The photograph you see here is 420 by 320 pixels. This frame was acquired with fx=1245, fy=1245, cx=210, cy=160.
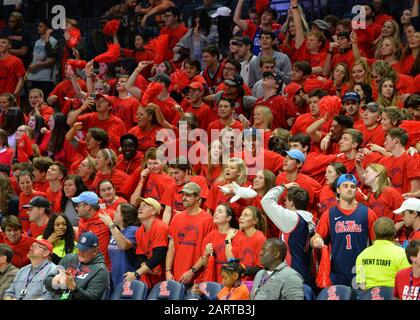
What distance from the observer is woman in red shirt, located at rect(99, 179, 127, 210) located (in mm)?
12727

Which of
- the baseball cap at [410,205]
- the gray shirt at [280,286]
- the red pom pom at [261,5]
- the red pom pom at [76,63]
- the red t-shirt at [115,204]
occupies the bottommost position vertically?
the gray shirt at [280,286]

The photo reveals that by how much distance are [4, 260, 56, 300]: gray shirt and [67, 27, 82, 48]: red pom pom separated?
571cm

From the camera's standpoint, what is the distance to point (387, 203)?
37.4 feet

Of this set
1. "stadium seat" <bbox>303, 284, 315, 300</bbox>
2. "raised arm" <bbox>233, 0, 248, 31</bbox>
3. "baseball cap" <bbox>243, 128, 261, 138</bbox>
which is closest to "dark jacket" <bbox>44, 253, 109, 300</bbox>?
"stadium seat" <bbox>303, 284, 315, 300</bbox>

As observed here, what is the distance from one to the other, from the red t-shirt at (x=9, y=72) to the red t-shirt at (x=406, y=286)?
332 inches

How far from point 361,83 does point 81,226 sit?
3.46 meters

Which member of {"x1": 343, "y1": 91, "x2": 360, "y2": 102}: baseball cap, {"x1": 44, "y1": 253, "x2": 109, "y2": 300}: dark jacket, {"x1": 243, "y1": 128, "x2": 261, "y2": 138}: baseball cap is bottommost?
{"x1": 44, "y1": 253, "x2": 109, "y2": 300}: dark jacket

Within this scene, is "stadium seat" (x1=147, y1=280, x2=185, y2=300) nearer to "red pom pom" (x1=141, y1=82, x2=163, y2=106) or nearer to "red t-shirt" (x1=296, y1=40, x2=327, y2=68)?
"red pom pom" (x1=141, y1=82, x2=163, y2=106)

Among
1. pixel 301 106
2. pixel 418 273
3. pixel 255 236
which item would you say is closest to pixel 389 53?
pixel 301 106

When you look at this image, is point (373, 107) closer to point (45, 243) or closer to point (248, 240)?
point (248, 240)

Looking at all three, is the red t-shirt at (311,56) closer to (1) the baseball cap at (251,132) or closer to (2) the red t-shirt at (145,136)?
(2) the red t-shirt at (145,136)

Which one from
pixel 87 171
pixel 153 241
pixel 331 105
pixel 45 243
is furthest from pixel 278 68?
pixel 45 243

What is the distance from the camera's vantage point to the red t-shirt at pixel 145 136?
14227 mm

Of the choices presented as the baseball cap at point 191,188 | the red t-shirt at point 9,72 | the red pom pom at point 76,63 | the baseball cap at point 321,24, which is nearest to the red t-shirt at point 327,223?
the baseball cap at point 191,188
